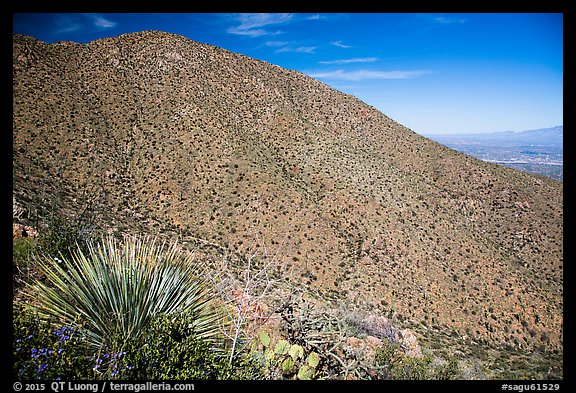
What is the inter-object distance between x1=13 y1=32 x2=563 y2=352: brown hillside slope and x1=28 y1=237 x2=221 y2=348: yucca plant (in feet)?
43.5

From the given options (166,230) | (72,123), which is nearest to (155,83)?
(72,123)

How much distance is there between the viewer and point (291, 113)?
36.5 m

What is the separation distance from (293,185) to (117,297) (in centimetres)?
2195

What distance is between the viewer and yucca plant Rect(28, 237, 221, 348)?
14.2 ft

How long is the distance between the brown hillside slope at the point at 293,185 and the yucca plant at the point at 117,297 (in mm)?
13247

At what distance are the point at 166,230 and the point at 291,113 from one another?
22215 mm

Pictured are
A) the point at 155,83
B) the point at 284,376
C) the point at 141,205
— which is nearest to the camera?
the point at 284,376

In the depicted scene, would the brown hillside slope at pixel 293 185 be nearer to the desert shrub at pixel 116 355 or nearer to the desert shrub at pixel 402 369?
the desert shrub at pixel 402 369

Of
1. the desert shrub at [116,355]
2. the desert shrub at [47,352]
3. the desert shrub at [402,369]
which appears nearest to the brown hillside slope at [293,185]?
the desert shrub at [402,369]

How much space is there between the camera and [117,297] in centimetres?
454

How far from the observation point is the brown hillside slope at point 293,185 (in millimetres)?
19594
